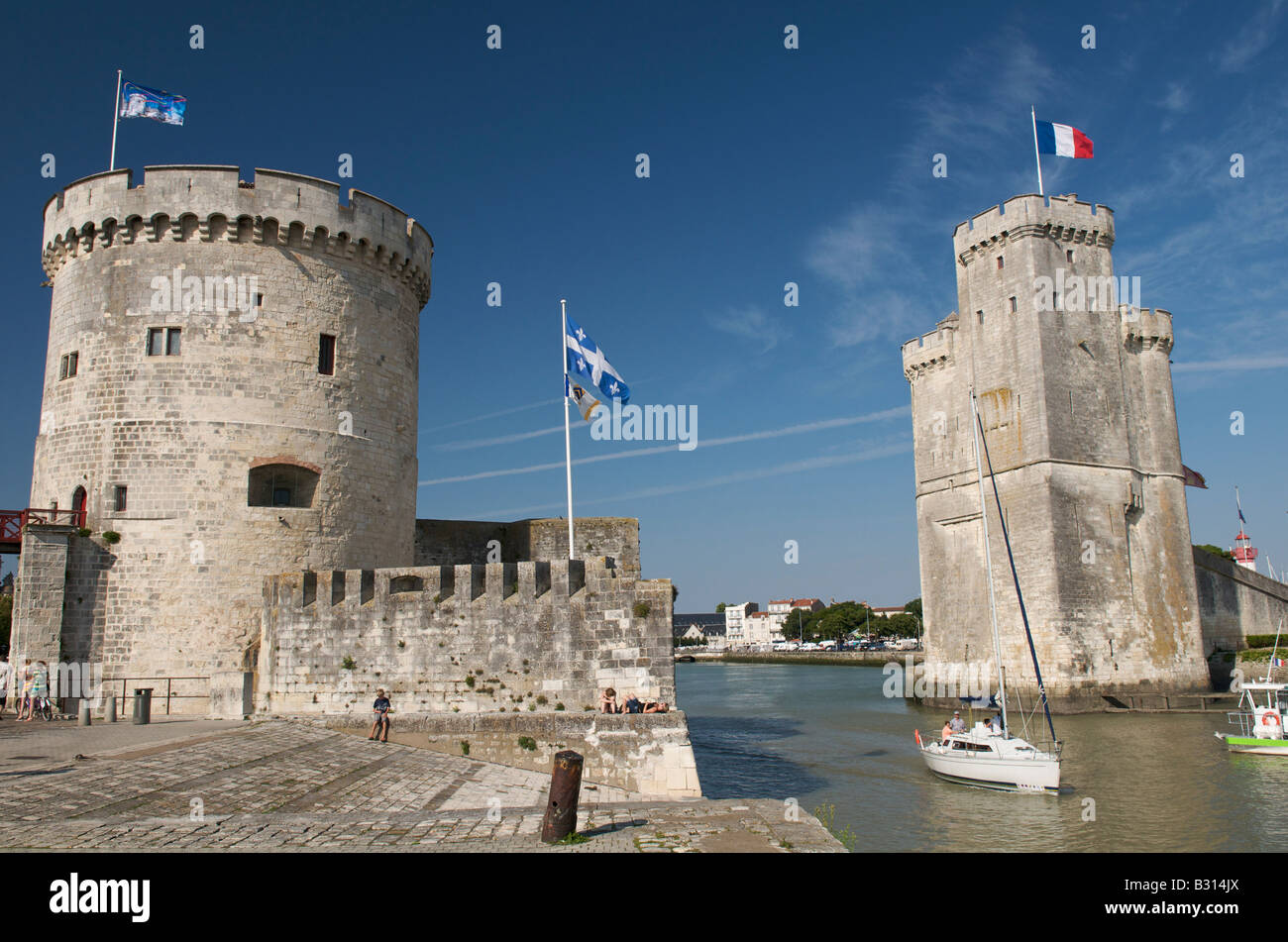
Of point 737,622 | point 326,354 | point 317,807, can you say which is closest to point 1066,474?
point 326,354

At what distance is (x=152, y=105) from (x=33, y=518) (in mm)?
9453

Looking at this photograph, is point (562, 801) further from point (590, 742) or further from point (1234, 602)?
point (1234, 602)

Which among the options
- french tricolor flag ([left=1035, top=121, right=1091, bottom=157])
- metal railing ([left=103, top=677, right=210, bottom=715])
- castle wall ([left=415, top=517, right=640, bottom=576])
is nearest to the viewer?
metal railing ([left=103, top=677, right=210, bottom=715])

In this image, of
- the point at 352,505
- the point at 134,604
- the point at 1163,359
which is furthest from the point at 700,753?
the point at 1163,359

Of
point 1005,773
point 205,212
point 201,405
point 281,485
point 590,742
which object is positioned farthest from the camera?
point 1005,773

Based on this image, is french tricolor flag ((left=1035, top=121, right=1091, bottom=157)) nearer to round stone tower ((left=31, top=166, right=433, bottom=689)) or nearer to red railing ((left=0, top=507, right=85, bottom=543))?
round stone tower ((left=31, top=166, right=433, bottom=689))

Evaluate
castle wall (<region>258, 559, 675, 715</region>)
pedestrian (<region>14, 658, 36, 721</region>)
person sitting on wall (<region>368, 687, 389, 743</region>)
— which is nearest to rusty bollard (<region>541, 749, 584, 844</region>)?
castle wall (<region>258, 559, 675, 715</region>)

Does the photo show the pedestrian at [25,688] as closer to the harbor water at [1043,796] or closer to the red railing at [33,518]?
the red railing at [33,518]

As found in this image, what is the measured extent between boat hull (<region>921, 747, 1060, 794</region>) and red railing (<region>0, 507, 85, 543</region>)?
20287mm

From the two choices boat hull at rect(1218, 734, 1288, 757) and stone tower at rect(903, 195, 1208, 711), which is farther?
stone tower at rect(903, 195, 1208, 711)

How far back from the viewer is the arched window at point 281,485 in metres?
18.3

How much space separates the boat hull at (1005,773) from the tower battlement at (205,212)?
1864 centimetres

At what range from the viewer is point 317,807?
1025 cm

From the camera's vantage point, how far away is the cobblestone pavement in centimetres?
820
